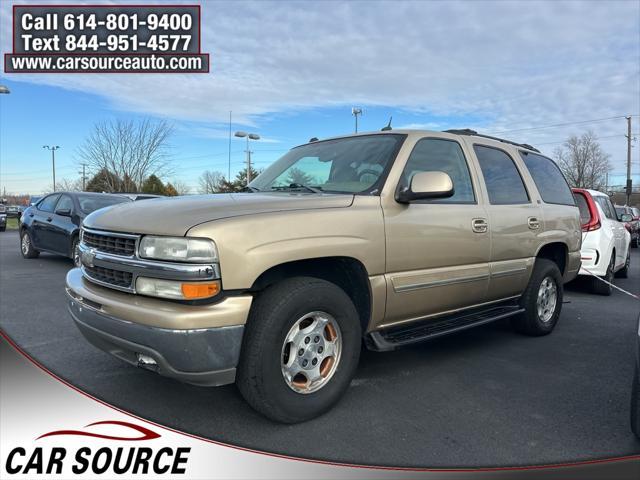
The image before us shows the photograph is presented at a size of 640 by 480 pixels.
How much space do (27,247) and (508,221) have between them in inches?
416

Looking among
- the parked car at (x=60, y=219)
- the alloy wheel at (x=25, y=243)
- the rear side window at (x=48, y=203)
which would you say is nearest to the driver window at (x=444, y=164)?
the parked car at (x=60, y=219)

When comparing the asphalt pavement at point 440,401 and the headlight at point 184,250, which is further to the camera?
the asphalt pavement at point 440,401

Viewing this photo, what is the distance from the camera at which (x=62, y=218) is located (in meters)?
9.48

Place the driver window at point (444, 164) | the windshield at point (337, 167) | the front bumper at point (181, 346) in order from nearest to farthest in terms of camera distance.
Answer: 1. the front bumper at point (181, 346)
2. the windshield at point (337, 167)
3. the driver window at point (444, 164)

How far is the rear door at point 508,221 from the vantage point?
4324mm

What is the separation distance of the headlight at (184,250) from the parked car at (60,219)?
6.72m

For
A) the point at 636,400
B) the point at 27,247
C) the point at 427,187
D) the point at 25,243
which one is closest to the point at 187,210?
the point at 427,187

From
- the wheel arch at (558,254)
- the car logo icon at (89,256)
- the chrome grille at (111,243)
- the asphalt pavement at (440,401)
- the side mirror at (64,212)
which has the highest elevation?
the side mirror at (64,212)

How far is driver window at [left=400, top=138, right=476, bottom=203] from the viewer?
376 cm

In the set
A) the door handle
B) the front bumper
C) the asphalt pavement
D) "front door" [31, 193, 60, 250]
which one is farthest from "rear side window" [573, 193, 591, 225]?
"front door" [31, 193, 60, 250]

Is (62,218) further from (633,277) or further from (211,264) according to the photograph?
(633,277)

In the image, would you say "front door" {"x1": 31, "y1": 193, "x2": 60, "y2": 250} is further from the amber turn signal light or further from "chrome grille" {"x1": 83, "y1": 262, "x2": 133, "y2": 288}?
the amber turn signal light

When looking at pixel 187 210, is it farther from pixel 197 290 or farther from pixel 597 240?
pixel 597 240

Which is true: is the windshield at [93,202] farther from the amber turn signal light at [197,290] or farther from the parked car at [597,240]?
→ the parked car at [597,240]
